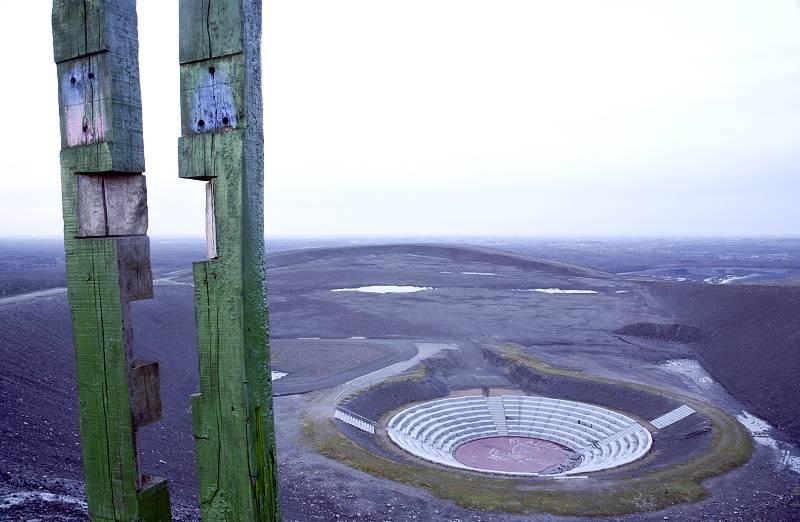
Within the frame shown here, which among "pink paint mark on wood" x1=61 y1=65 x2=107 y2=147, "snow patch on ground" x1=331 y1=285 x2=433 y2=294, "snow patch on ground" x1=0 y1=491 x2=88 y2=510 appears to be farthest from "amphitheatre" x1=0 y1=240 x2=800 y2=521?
"pink paint mark on wood" x1=61 y1=65 x2=107 y2=147

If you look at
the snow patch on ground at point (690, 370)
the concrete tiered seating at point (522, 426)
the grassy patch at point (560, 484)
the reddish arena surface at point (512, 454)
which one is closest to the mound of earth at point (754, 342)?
the snow patch on ground at point (690, 370)

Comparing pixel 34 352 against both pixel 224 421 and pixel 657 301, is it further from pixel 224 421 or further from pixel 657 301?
pixel 657 301

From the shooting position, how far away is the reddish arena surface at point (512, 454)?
27781 millimetres

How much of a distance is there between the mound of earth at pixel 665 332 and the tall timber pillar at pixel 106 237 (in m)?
51.8

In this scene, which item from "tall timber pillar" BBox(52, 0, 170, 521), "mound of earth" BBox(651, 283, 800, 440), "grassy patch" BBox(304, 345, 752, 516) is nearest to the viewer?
"tall timber pillar" BBox(52, 0, 170, 521)

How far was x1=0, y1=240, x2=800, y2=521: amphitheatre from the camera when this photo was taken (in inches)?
727

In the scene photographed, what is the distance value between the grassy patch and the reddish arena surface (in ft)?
19.1

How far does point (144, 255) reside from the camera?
3057 millimetres

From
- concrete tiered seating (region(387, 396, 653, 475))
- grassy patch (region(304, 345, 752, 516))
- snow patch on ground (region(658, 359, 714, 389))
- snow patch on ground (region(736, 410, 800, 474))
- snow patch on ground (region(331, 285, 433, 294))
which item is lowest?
concrete tiered seating (region(387, 396, 653, 475))

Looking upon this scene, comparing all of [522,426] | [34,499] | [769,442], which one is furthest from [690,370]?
[34,499]

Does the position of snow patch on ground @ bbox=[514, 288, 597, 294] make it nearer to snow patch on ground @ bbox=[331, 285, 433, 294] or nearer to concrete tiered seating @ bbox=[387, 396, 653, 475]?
snow patch on ground @ bbox=[331, 285, 433, 294]

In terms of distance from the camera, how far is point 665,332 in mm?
49469

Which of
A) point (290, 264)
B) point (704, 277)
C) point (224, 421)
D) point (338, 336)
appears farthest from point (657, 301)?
point (224, 421)

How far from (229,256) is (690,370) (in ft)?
144
